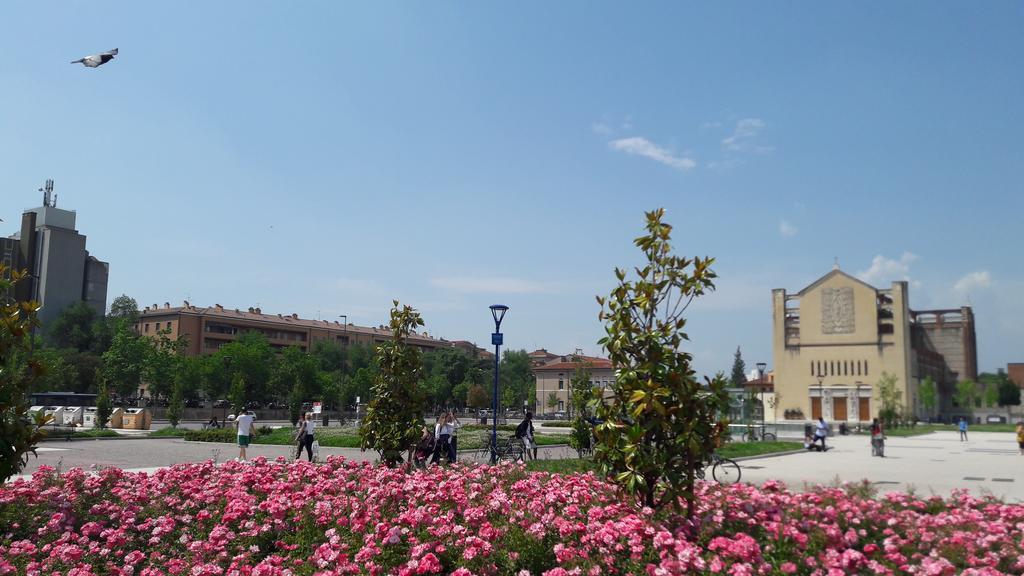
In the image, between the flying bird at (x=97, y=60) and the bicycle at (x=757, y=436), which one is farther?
the bicycle at (x=757, y=436)

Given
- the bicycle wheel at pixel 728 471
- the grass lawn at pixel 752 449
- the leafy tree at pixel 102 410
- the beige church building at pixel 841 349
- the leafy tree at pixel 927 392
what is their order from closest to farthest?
1. the bicycle wheel at pixel 728 471
2. the grass lawn at pixel 752 449
3. the leafy tree at pixel 102 410
4. the beige church building at pixel 841 349
5. the leafy tree at pixel 927 392

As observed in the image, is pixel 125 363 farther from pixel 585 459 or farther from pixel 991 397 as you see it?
pixel 991 397

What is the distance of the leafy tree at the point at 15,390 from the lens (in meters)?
8.50

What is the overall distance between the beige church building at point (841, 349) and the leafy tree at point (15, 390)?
86038 millimetres

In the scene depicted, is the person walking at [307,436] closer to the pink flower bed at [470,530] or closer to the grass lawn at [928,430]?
the pink flower bed at [470,530]

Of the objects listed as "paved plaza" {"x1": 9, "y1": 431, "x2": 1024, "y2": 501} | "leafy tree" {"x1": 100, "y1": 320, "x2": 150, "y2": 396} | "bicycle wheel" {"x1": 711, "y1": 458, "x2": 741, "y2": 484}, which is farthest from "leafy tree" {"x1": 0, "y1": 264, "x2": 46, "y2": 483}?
"leafy tree" {"x1": 100, "y1": 320, "x2": 150, "y2": 396}

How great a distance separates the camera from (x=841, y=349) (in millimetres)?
92125

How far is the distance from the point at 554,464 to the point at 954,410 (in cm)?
11830

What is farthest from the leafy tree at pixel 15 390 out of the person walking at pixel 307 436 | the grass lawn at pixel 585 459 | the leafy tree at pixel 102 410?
the leafy tree at pixel 102 410

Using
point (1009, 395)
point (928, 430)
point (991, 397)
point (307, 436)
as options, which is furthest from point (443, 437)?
point (1009, 395)

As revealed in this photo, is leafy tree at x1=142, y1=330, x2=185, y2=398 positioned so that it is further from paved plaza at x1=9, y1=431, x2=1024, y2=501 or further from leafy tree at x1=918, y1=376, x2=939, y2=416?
leafy tree at x1=918, y1=376, x2=939, y2=416

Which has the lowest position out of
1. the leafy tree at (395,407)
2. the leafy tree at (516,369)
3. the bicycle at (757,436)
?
the bicycle at (757,436)

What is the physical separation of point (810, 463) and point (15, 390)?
2347 centimetres

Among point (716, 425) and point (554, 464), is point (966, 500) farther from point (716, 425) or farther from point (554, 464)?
point (554, 464)
